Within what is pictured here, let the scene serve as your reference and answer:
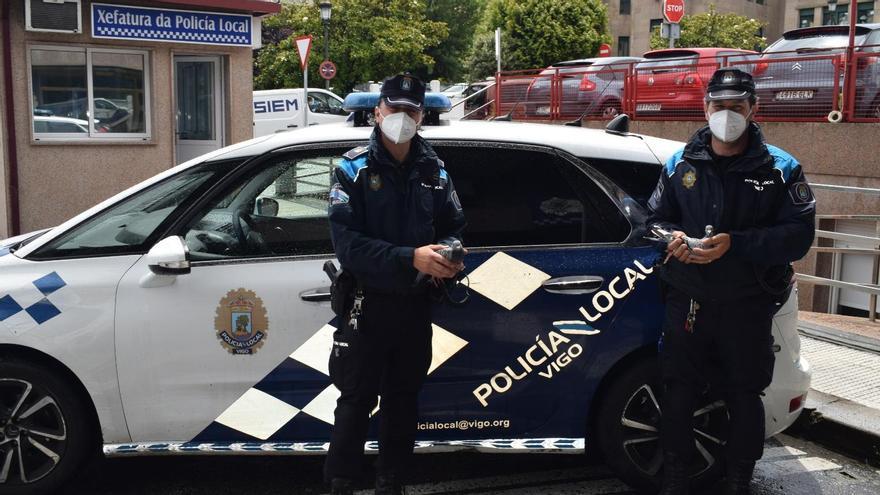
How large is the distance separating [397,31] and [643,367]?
95.9 feet

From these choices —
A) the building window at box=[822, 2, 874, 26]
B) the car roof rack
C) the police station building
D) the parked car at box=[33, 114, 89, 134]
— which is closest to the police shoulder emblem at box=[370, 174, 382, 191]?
the car roof rack

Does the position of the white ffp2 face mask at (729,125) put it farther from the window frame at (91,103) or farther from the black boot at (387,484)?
the window frame at (91,103)

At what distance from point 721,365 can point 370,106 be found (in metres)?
1.87

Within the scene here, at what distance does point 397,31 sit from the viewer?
32094 millimetres

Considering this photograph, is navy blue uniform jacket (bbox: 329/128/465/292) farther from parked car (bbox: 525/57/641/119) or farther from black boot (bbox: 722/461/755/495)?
parked car (bbox: 525/57/641/119)

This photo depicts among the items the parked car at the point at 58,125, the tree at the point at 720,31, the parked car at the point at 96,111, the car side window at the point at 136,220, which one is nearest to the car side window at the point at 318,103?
the parked car at the point at 96,111

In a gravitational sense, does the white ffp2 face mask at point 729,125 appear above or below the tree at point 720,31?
below

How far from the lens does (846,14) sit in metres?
49.4

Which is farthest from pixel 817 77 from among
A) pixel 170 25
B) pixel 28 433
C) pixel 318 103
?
pixel 318 103

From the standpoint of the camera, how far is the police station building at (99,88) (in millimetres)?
12008

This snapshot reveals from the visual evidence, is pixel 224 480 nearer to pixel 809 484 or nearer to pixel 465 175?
pixel 465 175

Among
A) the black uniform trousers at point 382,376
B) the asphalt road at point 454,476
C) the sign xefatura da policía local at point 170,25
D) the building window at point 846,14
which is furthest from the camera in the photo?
the building window at point 846,14

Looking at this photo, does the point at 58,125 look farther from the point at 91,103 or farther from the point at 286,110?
the point at 286,110

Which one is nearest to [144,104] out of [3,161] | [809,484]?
[3,161]
